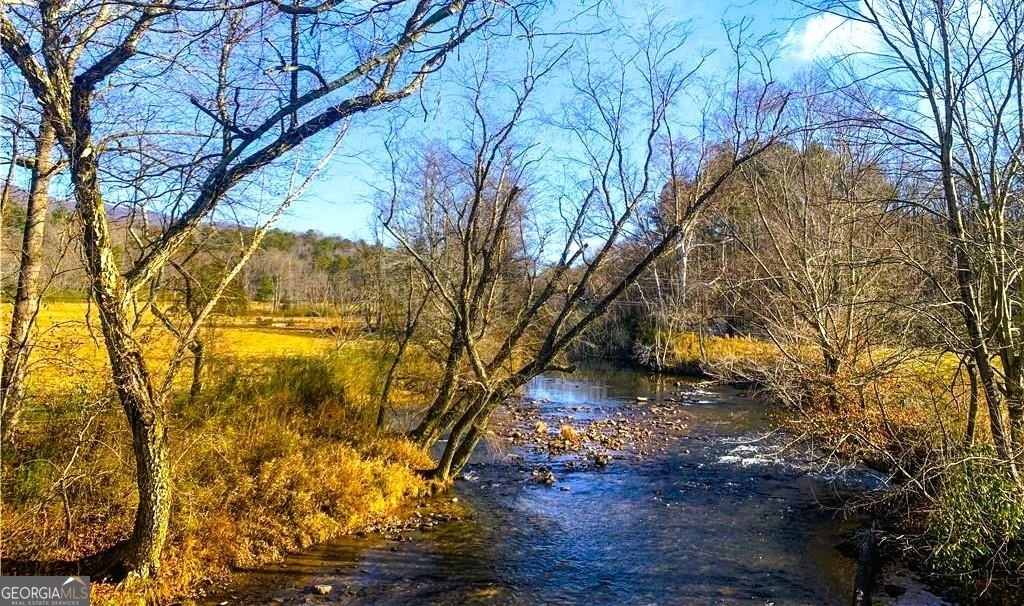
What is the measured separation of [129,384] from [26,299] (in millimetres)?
2277

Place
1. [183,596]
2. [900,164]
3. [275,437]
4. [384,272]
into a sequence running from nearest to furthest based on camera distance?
[183,596], [900,164], [275,437], [384,272]

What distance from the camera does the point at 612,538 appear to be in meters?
8.71

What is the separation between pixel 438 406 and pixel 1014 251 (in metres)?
9.40

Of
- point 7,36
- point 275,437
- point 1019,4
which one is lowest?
point 275,437

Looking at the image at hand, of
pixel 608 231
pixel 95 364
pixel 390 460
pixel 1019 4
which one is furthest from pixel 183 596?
pixel 1019 4

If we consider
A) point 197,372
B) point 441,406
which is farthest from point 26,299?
point 441,406

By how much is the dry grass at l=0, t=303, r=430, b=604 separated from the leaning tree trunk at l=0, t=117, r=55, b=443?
204 mm

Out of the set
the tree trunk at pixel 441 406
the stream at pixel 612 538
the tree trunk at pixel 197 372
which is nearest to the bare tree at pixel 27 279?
the tree trunk at pixel 197 372

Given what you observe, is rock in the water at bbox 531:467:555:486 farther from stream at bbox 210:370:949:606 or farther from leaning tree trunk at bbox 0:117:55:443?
leaning tree trunk at bbox 0:117:55:443

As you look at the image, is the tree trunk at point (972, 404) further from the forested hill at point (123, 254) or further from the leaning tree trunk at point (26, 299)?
the leaning tree trunk at point (26, 299)

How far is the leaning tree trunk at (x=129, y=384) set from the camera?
5043mm

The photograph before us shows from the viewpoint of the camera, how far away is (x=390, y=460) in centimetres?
1092

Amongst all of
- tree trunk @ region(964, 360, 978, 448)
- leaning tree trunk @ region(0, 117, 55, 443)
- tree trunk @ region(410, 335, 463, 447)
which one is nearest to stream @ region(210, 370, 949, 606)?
tree trunk @ region(410, 335, 463, 447)

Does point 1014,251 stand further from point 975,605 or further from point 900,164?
point 975,605
